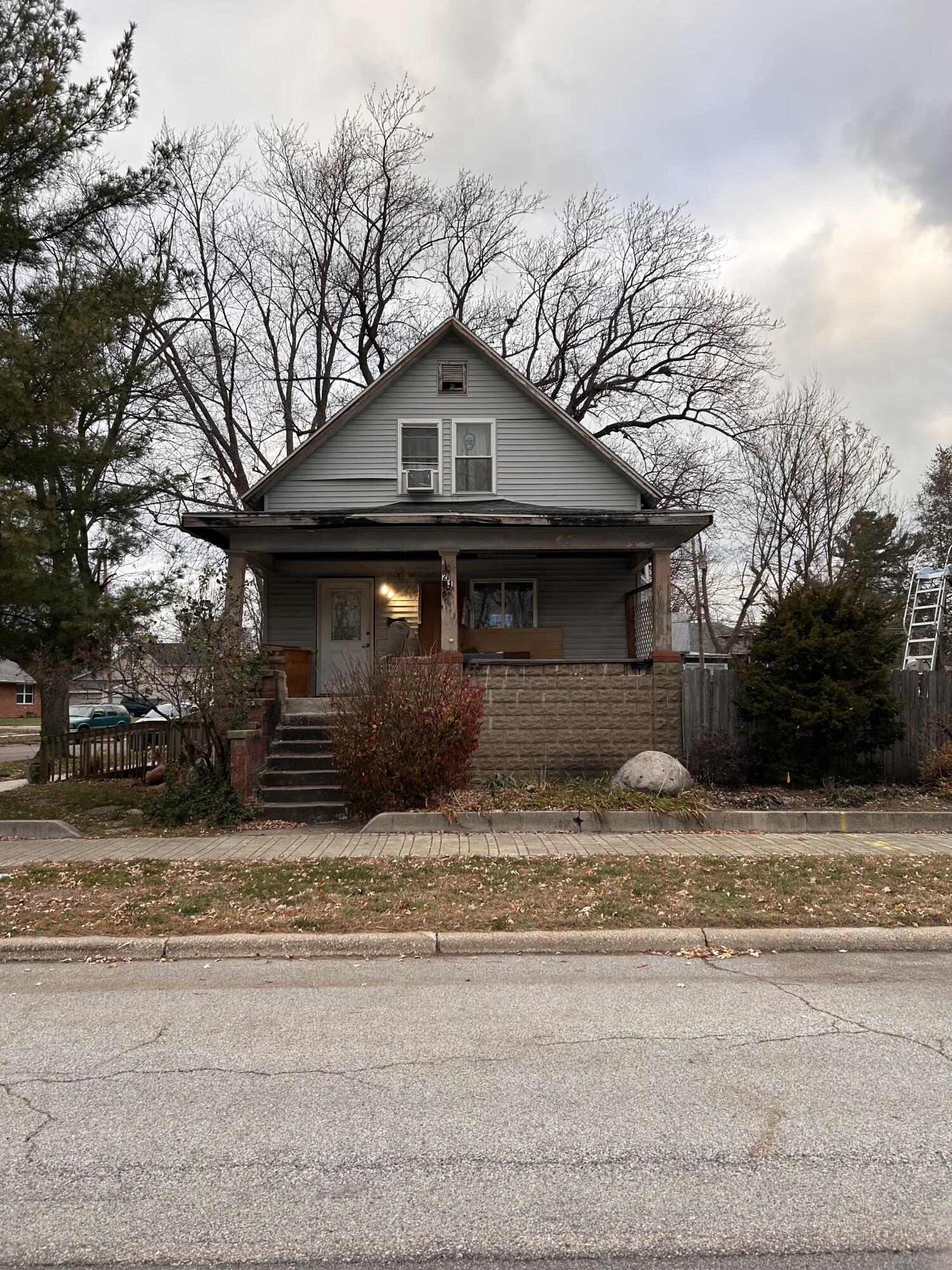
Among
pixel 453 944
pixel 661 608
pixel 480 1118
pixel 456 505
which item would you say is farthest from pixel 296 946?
pixel 456 505

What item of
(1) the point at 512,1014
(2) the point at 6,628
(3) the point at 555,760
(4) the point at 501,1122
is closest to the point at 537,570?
(3) the point at 555,760

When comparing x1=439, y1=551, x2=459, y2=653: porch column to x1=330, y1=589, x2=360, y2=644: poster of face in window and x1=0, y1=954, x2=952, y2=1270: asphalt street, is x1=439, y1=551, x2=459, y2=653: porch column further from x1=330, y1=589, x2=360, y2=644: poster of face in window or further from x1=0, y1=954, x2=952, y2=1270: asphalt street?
x1=0, y1=954, x2=952, y2=1270: asphalt street

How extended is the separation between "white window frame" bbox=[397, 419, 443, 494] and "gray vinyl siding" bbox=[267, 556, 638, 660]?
5.23 feet

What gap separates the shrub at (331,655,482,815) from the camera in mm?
10914

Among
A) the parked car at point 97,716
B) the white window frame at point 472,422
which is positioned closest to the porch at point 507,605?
the white window frame at point 472,422

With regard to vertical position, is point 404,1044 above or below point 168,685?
below

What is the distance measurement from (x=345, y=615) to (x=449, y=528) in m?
4.53

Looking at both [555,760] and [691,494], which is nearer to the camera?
[555,760]

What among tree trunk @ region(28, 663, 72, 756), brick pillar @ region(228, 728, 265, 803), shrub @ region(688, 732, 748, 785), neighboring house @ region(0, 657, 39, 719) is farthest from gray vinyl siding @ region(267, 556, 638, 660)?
neighboring house @ region(0, 657, 39, 719)

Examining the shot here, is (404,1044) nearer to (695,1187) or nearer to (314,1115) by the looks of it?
(314,1115)

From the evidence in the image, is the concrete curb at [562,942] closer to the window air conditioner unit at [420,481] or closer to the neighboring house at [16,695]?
the window air conditioner unit at [420,481]

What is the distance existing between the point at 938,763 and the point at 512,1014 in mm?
9881

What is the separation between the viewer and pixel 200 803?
37.4ft

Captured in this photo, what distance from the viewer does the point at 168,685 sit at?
12.0 m
